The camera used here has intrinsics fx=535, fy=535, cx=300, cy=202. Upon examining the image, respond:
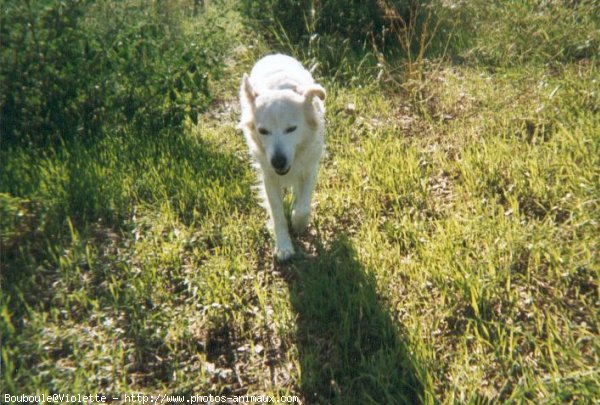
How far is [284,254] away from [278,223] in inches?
8.9

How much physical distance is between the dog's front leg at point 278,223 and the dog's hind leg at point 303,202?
0.34 feet

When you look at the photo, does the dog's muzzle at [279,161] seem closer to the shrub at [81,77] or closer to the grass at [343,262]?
the grass at [343,262]

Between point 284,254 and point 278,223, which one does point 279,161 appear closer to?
point 278,223

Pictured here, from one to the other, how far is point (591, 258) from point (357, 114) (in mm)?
2730

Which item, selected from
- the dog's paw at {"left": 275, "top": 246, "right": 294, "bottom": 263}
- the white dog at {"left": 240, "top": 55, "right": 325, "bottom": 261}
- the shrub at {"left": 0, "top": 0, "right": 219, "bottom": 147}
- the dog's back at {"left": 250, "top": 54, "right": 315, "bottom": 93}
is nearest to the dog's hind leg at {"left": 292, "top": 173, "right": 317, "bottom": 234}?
the white dog at {"left": 240, "top": 55, "right": 325, "bottom": 261}

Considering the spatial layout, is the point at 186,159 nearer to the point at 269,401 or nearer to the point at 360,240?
the point at 360,240

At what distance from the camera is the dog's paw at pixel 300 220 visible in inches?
146

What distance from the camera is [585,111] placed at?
14.3 feet

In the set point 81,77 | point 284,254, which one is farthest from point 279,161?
point 81,77

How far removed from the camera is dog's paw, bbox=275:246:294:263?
3564mm

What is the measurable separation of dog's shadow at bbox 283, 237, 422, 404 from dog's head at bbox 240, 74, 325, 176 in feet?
2.36

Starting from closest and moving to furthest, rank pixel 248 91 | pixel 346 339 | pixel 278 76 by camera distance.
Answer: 1. pixel 346 339
2. pixel 248 91
3. pixel 278 76

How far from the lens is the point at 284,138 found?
11.0ft

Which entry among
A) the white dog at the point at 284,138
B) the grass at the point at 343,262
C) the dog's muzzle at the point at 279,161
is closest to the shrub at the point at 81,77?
the grass at the point at 343,262
